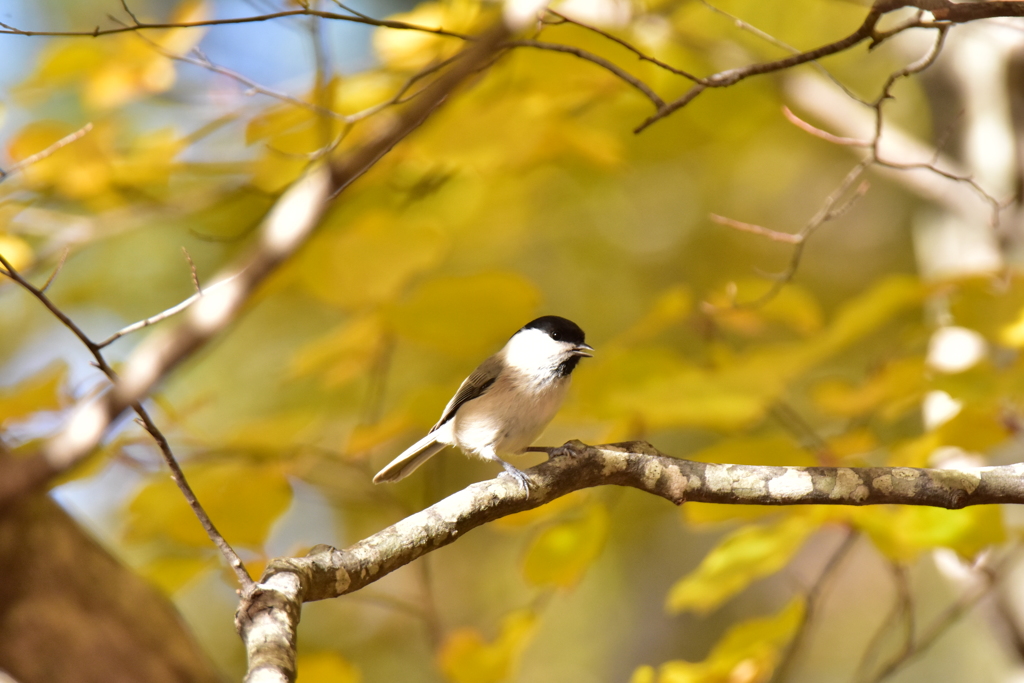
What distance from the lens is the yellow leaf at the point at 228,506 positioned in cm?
195

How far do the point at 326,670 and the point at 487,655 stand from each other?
17.2 inches

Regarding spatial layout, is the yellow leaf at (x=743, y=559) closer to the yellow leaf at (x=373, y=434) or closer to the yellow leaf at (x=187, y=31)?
the yellow leaf at (x=373, y=434)

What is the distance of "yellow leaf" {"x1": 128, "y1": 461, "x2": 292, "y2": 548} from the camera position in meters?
1.95

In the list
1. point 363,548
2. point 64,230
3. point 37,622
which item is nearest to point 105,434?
point 363,548

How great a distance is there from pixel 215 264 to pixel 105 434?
2.82m

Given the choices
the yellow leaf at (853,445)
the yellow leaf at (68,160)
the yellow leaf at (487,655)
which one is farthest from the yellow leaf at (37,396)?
the yellow leaf at (853,445)

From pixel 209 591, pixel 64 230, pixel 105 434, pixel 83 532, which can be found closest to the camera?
pixel 105 434

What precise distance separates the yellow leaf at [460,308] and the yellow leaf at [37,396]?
0.90 metres

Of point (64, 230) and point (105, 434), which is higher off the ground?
point (64, 230)

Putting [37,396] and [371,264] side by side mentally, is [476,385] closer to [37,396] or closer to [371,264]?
[371,264]

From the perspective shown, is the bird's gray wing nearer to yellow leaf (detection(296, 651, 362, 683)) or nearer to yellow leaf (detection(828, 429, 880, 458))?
yellow leaf (detection(296, 651, 362, 683))

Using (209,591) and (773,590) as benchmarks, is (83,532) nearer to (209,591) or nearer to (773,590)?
(209,591)

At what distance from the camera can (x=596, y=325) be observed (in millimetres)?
4078

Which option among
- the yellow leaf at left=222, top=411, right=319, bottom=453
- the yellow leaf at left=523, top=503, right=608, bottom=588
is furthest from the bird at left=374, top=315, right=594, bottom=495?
the yellow leaf at left=222, top=411, right=319, bottom=453
